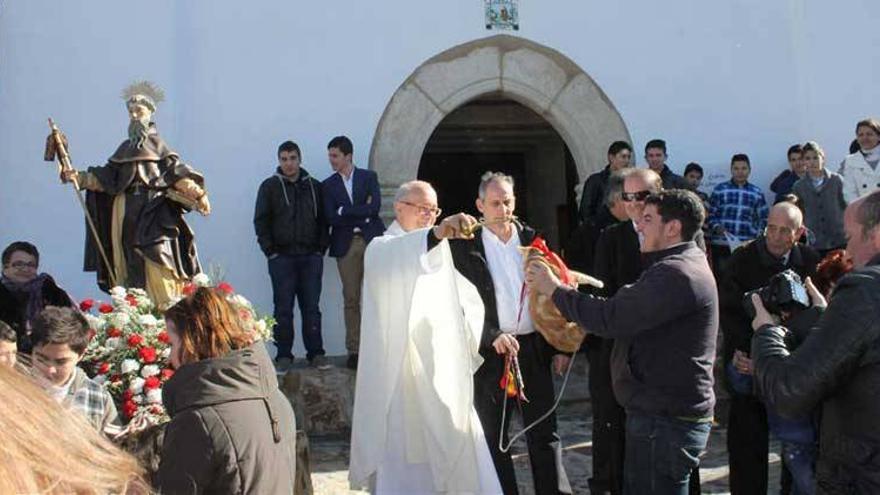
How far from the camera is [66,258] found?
7.66 meters

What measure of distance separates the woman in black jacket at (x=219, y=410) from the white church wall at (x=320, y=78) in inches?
179

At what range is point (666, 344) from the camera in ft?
13.3

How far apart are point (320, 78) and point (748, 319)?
386cm

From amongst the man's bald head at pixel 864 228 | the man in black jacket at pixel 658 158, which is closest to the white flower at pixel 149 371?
the man's bald head at pixel 864 228

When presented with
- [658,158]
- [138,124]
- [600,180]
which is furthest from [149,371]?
[658,158]

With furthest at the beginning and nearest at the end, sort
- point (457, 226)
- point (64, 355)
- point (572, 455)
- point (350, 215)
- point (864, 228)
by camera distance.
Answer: point (350, 215)
point (572, 455)
point (457, 226)
point (64, 355)
point (864, 228)

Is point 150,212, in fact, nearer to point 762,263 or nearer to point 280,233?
point 280,233

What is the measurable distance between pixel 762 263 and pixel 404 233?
1781 millimetres

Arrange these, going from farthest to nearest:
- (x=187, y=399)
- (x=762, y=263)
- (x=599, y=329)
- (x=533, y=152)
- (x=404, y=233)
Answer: (x=533, y=152) → (x=762, y=263) → (x=404, y=233) → (x=599, y=329) → (x=187, y=399)

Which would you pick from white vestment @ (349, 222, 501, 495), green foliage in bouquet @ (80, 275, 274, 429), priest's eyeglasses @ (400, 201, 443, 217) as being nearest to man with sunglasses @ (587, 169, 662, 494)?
white vestment @ (349, 222, 501, 495)

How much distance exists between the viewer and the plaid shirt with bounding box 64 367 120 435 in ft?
13.1

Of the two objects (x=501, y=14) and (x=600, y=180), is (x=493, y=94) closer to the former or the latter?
(x=501, y=14)

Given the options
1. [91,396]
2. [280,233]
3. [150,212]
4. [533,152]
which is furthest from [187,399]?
[533,152]

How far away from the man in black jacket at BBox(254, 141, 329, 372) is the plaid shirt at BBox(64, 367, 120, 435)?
3472 mm
